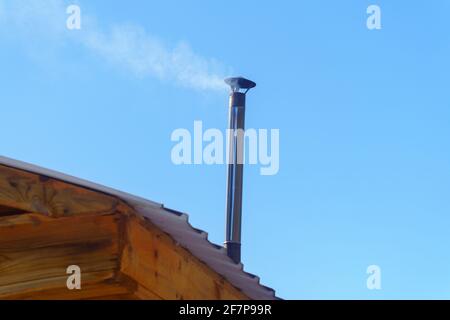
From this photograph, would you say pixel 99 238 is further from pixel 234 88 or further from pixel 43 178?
pixel 234 88

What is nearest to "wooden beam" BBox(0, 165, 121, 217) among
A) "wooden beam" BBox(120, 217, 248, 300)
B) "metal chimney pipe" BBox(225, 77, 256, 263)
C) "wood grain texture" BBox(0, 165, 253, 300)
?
"wood grain texture" BBox(0, 165, 253, 300)

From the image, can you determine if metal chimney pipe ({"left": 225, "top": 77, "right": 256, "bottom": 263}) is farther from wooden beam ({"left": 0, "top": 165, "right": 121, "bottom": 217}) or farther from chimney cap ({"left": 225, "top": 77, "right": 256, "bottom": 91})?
wooden beam ({"left": 0, "top": 165, "right": 121, "bottom": 217})

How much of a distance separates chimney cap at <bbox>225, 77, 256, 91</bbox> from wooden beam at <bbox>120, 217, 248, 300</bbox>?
10.4 metres

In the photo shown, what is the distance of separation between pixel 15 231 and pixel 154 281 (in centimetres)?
51

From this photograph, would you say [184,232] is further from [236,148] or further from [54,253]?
[236,148]

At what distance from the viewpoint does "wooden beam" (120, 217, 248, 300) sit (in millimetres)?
2824

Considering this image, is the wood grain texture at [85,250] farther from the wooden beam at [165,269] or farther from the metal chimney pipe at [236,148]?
the metal chimney pipe at [236,148]

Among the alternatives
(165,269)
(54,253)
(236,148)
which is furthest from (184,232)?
(236,148)

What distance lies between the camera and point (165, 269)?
9.51 feet

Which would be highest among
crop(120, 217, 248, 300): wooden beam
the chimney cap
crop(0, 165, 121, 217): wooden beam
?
the chimney cap

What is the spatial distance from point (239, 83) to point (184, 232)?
1023 centimetres

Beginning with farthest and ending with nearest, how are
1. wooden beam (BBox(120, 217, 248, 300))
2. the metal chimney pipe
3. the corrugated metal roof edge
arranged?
1. the metal chimney pipe
2. the corrugated metal roof edge
3. wooden beam (BBox(120, 217, 248, 300))
